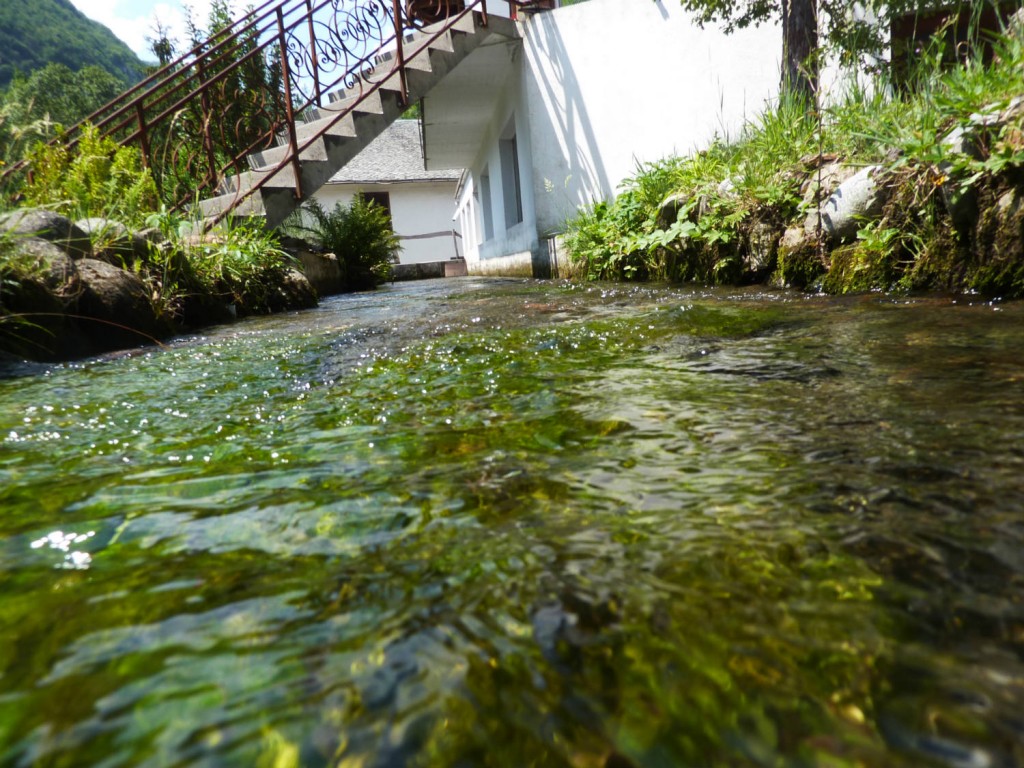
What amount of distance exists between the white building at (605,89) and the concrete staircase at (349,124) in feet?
1.63

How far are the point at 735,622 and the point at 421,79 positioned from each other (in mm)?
7930

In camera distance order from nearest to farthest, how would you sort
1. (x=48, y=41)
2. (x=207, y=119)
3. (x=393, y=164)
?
1. (x=207, y=119)
2. (x=393, y=164)
3. (x=48, y=41)

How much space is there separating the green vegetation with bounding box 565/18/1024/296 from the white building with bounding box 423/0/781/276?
3.69ft

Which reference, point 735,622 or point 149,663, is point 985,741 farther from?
point 149,663

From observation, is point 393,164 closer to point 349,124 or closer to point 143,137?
point 349,124

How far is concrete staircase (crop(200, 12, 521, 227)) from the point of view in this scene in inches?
→ 267

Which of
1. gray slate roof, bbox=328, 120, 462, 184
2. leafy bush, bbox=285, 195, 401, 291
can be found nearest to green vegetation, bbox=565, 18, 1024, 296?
leafy bush, bbox=285, 195, 401, 291

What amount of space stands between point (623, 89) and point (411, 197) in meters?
17.7

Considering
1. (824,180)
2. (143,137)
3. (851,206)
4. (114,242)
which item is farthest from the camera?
(143,137)

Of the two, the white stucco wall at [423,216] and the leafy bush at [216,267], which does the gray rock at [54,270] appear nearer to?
the leafy bush at [216,267]

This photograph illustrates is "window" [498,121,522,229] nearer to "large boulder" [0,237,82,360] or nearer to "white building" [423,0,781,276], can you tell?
"white building" [423,0,781,276]

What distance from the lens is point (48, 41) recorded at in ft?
212

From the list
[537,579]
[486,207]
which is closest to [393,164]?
[486,207]

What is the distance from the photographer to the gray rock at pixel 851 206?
3.45 metres
